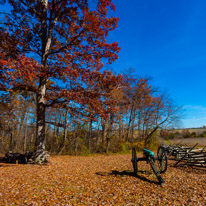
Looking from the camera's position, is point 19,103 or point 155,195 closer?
point 155,195

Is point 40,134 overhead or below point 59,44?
below

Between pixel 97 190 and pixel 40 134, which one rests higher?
pixel 40 134

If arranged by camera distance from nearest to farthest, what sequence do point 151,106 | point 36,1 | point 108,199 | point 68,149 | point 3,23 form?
point 108,199, point 3,23, point 36,1, point 68,149, point 151,106

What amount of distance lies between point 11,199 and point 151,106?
863 inches

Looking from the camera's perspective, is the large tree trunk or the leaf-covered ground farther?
the large tree trunk

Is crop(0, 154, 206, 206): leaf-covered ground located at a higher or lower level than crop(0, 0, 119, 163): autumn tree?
lower

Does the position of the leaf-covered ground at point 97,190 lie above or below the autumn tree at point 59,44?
below

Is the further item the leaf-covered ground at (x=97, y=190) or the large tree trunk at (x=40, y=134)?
the large tree trunk at (x=40, y=134)

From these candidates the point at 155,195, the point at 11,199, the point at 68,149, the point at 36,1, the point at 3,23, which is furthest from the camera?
the point at 68,149

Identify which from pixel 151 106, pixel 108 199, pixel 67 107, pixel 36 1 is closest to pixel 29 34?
pixel 36 1

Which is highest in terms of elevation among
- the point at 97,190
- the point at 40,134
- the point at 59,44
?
the point at 59,44

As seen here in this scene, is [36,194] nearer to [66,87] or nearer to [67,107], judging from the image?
[67,107]

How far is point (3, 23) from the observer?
23.0 ft

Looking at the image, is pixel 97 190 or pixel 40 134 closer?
pixel 97 190
